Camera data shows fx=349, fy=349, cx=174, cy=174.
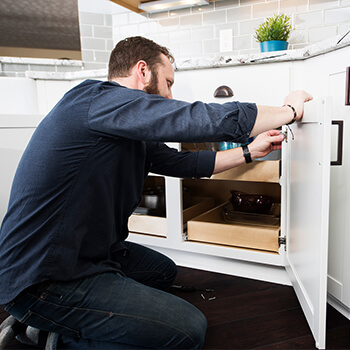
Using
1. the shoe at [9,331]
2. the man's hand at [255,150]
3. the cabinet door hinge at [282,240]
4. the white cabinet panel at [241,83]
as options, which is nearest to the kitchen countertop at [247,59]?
the white cabinet panel at [241,83]

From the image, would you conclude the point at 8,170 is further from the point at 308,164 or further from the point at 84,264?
the point at 308,164

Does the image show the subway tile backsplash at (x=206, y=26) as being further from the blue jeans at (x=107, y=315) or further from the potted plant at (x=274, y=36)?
the blue jeans at (x=107, y=315)

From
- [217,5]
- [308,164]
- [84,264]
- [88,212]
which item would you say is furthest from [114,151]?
[217,5]

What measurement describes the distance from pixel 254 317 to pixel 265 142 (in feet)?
2.22

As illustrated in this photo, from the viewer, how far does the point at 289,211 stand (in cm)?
142

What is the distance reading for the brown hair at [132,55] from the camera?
3.94 ft

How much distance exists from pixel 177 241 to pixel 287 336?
2.37 feet

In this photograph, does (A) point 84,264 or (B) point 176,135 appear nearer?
(B) point 176,135

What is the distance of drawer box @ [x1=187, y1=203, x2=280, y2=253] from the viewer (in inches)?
62.0

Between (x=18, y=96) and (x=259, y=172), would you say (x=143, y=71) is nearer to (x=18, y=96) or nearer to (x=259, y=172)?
(x=259, y=172)

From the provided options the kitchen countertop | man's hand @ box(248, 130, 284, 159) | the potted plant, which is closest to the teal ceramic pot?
the potted plant

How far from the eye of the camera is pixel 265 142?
1.35m

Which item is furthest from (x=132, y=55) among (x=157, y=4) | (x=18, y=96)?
(x=157, y=4)

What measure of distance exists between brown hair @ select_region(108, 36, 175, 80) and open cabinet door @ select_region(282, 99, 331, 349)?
1.77 ft
